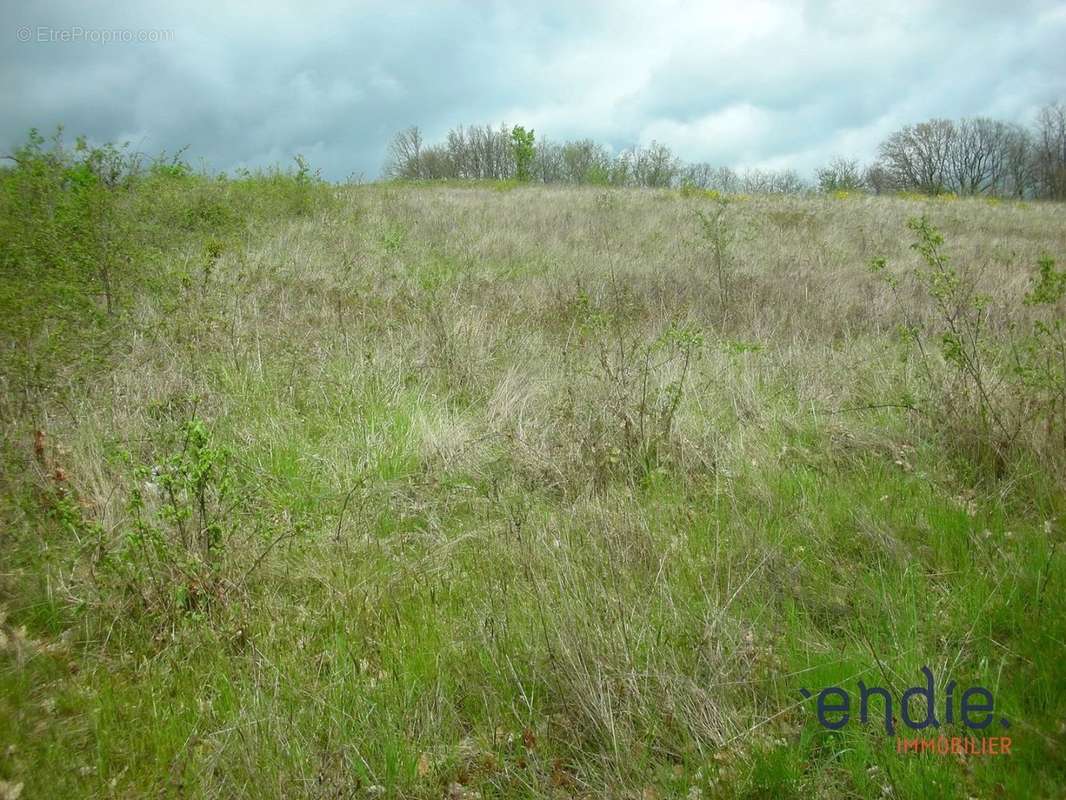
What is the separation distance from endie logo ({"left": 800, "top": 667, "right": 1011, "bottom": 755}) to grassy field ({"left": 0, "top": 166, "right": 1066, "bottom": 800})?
0.04 metres

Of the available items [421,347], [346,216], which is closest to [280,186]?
[346,216]

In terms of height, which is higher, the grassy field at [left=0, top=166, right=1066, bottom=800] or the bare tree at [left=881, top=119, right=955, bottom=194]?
the bare tree at [left=881, top=119, right=955, bottom=194]

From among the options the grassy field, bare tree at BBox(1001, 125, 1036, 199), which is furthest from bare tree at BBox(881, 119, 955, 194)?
the grassy field

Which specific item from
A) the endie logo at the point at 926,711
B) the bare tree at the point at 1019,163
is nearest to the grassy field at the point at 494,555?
the endie logo at the point at 926,711

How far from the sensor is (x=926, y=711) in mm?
1873

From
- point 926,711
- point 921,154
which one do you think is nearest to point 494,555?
point 926,711

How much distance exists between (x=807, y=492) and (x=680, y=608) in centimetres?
137

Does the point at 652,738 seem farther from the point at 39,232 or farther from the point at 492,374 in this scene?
the point at 39,232

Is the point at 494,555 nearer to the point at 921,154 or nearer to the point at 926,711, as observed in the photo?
the point at 926,711

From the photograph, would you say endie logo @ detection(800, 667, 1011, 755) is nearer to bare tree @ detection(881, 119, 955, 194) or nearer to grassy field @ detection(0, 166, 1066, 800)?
grassy field @ detection(0, 166, 1066, 800)

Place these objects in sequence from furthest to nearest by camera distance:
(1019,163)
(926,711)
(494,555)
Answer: (1019,163) < (494,555) < (926,711)

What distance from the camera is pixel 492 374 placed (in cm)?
564

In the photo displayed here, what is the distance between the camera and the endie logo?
5.74ft

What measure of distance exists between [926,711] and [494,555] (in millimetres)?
1832
